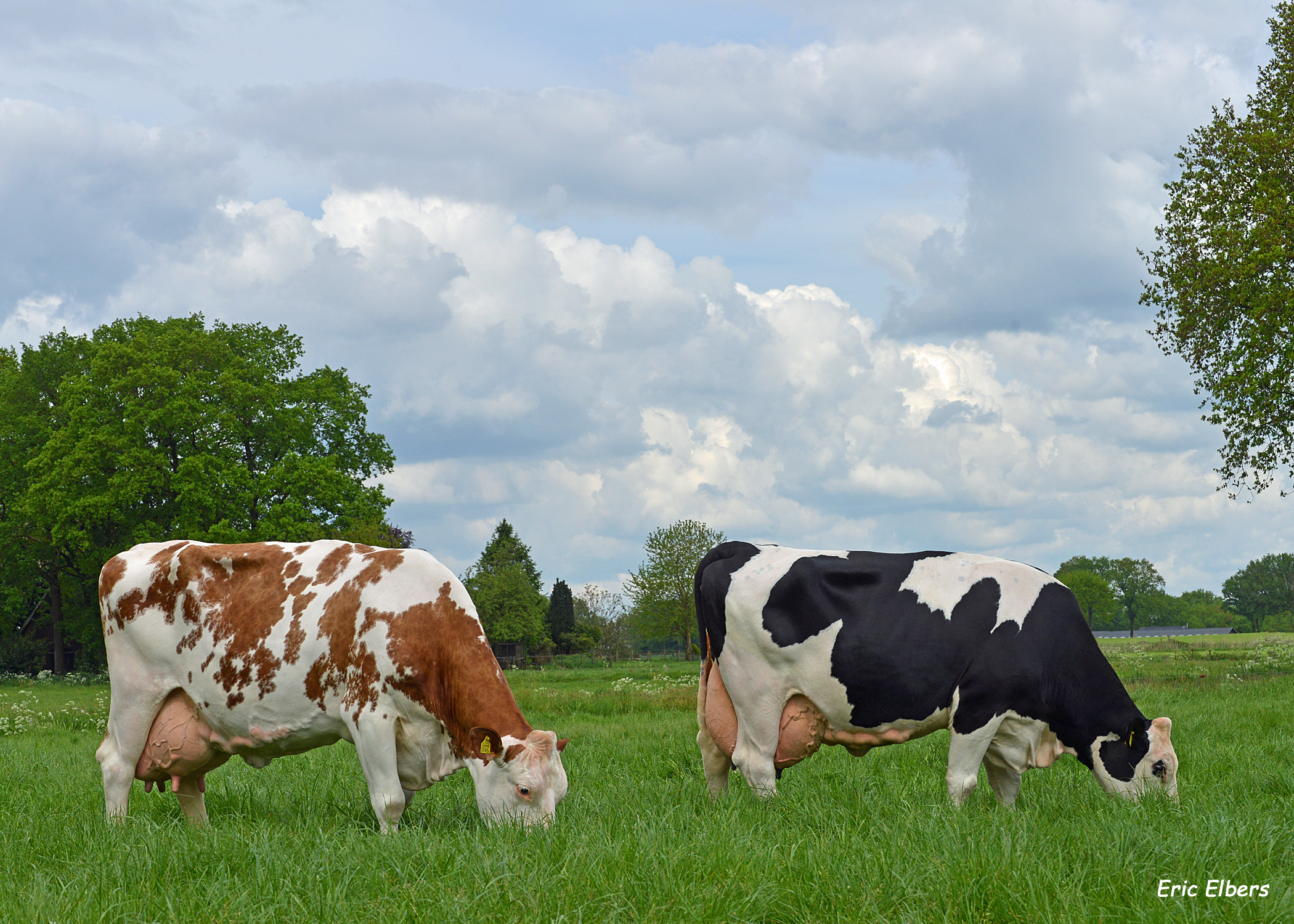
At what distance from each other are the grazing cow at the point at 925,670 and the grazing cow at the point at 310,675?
5.75 feet

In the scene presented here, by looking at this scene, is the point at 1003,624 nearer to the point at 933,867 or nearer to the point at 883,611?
the point at 883,611

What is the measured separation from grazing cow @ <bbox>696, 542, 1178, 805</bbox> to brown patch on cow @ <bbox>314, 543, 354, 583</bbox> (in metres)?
2.85

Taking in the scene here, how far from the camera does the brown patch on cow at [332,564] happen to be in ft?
24.4

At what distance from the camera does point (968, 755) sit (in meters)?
7.30

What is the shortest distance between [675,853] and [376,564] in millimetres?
3385

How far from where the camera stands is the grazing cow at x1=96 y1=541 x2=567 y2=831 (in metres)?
6.86

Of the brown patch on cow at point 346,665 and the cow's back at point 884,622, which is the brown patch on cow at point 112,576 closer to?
the brown patch on cow at point 346,665

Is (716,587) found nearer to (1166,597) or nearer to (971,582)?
(971,582)

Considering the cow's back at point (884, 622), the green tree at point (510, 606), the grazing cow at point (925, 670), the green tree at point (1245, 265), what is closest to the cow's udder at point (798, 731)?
the grazing cow at point (925, 670)

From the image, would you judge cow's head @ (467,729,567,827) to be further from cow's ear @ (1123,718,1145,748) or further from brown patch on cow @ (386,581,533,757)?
cow's ear @ (1123,718,1145,748)

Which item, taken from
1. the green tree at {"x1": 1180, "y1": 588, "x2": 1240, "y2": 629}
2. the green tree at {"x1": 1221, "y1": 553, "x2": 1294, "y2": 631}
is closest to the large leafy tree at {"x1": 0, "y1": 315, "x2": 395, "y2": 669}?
the green tree at {"x1": 1221, "y1": 553, "x2": 1294, "y2": 631}

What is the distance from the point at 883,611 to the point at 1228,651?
157 ft

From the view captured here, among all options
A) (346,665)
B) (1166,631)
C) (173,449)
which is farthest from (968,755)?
(1166,631)

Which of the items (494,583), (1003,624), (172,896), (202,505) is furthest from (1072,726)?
(494,583)
